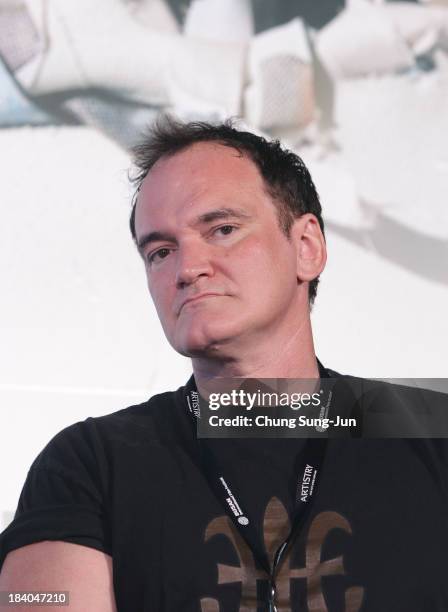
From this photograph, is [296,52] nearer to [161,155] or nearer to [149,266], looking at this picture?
[161,155]

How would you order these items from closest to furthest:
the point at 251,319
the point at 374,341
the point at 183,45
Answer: the point at 251,319, the point at 374,341, the point at 183,45

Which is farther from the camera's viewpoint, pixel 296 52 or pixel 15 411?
pixel 296 52

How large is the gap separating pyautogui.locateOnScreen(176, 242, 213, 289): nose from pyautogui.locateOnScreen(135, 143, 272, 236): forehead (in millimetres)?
47

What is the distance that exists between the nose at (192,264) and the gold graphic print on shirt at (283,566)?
0.32 m

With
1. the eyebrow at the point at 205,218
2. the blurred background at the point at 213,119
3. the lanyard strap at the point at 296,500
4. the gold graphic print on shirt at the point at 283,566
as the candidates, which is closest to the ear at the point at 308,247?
the eyebrow at the point at 205,218

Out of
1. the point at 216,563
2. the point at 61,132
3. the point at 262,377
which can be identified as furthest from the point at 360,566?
the point at 61,132

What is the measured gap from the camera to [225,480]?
1045mm

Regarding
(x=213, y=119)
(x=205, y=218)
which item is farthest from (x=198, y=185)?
(x=213, y=119)

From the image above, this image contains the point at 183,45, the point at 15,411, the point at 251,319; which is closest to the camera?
the point at 251,319

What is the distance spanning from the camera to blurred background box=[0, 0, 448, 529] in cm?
183

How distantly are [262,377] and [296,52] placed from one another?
1.11 meters

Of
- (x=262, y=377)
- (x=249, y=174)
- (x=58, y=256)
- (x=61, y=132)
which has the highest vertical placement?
(x=61, y=132)

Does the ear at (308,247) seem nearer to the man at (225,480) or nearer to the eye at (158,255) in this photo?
the man at (225,480)

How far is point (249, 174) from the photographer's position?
4.07 feet
